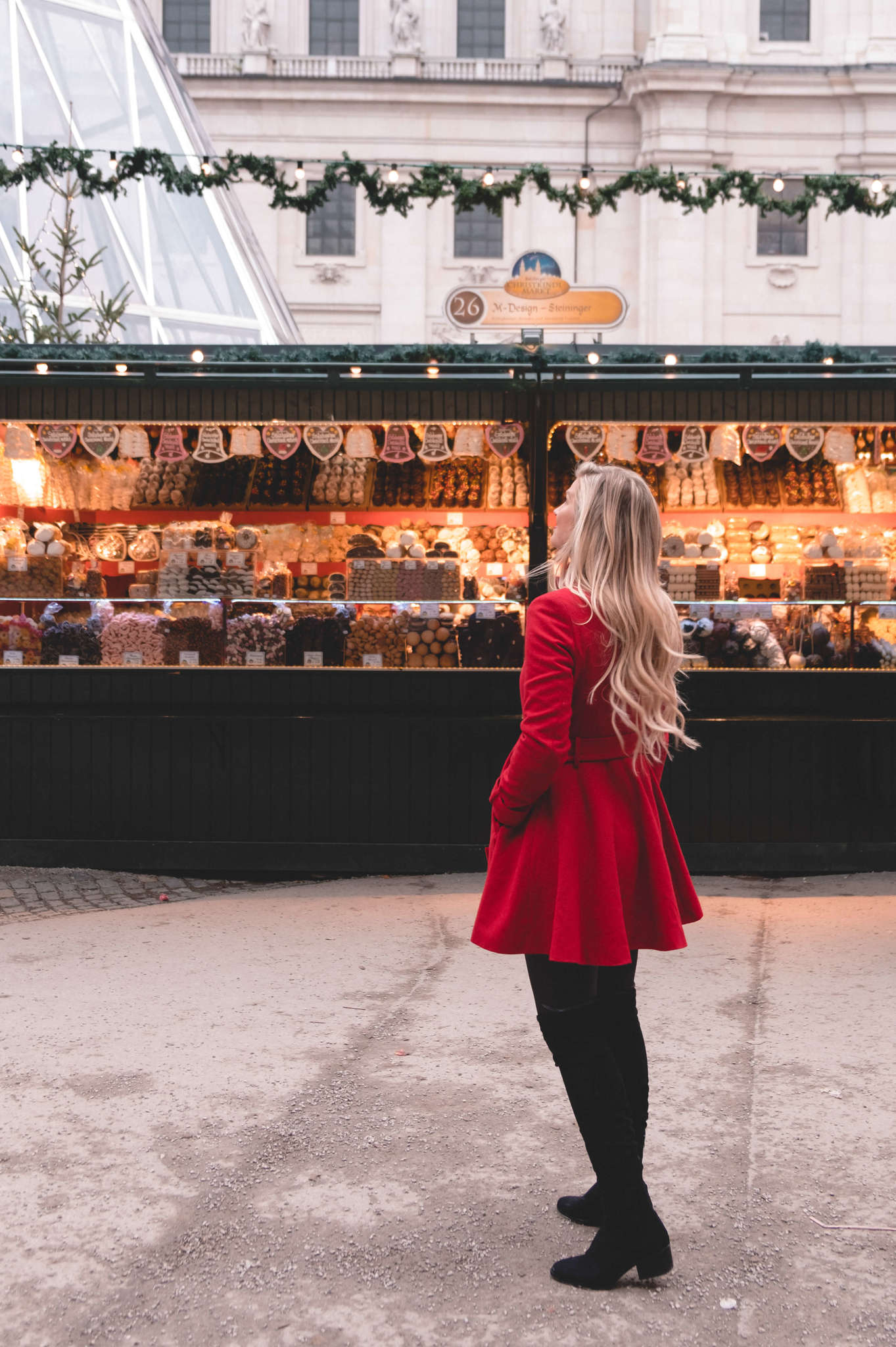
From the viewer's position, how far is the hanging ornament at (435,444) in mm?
7793

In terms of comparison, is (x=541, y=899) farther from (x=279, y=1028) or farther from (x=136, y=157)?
(x=136, y=157)

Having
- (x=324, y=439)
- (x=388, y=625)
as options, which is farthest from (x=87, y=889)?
(x=324, y=439)

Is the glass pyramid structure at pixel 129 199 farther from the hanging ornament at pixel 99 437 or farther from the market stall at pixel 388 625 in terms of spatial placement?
the market stall at pixel 388 625

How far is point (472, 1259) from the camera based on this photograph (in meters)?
3.00

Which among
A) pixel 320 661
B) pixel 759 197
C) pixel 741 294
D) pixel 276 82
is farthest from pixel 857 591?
pixel 276 82

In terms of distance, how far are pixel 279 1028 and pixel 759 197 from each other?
829 centimetres

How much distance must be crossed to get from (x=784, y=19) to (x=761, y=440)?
3752cm

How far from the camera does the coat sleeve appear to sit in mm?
2783

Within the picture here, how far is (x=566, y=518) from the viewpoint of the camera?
3.03 meters

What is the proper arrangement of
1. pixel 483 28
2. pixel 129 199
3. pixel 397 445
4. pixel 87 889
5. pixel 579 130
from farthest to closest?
pixel 483 28 < pixel 579 130 < pixel 129 199 < pixel 397 445 < pixel 87 889

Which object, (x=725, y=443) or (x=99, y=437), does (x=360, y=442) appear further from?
(x=725, y=443)

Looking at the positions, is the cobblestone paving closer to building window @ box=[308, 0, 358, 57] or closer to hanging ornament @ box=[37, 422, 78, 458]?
hanging ornament @ box=[37, 422, 78, 458]

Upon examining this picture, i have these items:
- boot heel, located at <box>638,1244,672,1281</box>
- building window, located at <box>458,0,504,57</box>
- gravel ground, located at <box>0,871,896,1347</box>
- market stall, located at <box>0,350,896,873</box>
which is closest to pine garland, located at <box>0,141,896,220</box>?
market stall, located at <box>0,350,896,873</box>

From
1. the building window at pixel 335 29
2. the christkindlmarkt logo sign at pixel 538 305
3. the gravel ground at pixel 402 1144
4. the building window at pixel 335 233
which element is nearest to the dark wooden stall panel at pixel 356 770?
the gravel ground at pixel 402 1144
